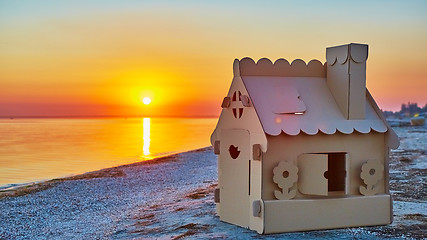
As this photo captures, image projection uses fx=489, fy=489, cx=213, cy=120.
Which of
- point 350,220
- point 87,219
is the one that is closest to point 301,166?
point 350,220

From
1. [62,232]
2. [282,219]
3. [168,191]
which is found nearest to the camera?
[282,219]

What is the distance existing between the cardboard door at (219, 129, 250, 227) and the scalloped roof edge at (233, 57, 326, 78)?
49.3 inches

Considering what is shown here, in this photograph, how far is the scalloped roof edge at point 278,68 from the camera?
9.96m

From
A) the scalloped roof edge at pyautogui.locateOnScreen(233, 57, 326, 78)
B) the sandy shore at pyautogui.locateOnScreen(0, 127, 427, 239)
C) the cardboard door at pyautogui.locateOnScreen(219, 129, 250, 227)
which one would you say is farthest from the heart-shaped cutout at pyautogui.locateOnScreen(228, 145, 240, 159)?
the scalloped roof edge at pyautogui.locateOnScreen(233, 57, 326, 78)

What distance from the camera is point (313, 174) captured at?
368 inches

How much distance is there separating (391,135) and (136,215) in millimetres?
7318

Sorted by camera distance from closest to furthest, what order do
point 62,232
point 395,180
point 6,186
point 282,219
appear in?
point 282,219
point 62,232
point 395,180
point 6,186

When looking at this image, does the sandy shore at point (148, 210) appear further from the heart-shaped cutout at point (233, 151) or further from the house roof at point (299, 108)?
the house roof at point (299, 108)

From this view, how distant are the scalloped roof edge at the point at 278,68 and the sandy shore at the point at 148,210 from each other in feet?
10.6

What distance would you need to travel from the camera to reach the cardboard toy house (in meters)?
9.28

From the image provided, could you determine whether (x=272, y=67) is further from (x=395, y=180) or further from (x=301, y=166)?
(x=395, y=180)

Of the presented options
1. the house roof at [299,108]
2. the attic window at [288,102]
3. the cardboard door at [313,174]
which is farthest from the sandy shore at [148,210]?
the attic window at [288,102]

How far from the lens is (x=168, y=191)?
1877cm

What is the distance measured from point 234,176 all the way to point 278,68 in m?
2.43
